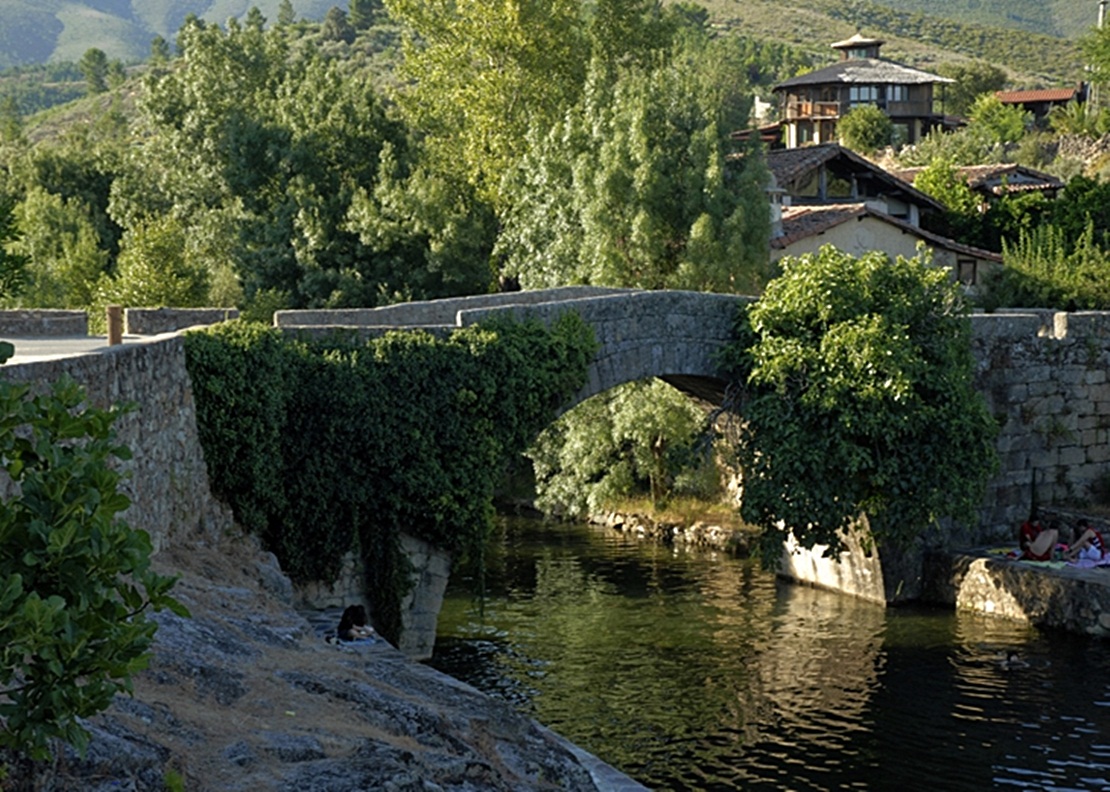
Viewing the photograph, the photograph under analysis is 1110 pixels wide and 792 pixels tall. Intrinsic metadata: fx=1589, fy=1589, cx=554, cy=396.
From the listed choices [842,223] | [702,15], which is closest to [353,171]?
[842,223]

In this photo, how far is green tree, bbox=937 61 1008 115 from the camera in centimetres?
8412

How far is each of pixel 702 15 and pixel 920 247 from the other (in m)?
84.0

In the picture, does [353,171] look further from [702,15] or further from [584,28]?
[702,15]

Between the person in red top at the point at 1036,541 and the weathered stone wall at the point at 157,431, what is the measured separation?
12.0m

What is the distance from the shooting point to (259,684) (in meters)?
10.9

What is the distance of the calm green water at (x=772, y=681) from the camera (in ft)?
53.5

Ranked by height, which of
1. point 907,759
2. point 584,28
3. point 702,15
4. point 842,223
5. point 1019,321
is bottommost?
point 907,759

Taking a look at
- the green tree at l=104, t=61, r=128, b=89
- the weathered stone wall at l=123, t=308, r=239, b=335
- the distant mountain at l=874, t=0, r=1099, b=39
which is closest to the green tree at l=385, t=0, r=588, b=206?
the weathered stone wall at l=123, t=308, r=239, b=335

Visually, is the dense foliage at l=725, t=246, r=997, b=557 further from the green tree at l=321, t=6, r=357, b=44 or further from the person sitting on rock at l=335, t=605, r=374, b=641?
the green tree at l=321, t=6, r=357, b=44

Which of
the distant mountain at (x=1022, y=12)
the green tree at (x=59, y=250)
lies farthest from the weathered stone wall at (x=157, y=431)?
the distant mountain at (x=1022, y=12)

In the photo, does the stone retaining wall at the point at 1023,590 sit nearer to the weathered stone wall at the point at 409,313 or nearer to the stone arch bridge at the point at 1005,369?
the stone arch bridge at the point at 1005,369

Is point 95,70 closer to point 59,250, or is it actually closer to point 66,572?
point 59,250

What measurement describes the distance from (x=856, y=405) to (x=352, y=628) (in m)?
8.40

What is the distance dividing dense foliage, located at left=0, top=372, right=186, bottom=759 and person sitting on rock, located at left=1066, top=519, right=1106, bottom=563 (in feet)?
60.5
